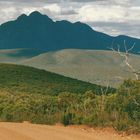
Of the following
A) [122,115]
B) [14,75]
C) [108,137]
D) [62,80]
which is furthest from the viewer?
[62,80]

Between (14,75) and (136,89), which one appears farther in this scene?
(14,75)

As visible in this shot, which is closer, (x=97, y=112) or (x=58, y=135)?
(x=58, y=135)

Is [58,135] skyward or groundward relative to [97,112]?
groundward

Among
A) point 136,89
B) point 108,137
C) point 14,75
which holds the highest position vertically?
point 14,75

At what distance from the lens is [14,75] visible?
9356 centimetres

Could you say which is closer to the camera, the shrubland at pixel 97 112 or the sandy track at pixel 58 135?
the sandy track at pixel 58 135

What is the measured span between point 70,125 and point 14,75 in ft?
230

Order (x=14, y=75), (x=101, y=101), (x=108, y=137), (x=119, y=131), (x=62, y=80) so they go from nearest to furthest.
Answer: (x=108, y=137), (x=119, y=131), (x=101, y=101), (x=14, y=75), (x=62, y=80)

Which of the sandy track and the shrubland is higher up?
the shrubland

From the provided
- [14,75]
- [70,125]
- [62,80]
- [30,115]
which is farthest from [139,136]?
[62,80]

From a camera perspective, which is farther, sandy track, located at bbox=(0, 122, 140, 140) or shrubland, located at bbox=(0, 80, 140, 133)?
shrubland, located at bbox=(0, 80, 140, 133)

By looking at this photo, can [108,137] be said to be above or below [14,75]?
below

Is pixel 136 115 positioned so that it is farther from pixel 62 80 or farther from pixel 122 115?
pixel 62 80

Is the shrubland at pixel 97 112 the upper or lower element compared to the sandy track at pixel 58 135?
upper
